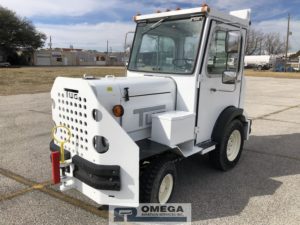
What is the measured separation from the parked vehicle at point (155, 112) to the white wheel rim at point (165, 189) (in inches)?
0.5

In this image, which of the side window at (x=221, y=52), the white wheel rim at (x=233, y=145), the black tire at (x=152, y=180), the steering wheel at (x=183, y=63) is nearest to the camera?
the black tire at (x=152, y=180)

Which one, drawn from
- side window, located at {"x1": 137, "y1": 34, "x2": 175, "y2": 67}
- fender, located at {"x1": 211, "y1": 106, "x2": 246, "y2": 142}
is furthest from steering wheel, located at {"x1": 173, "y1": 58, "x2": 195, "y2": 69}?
fender, located at {"x1": 211, "y1": 106, "x2": 246, "y2": 142}

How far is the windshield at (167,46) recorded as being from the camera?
4.23 meters

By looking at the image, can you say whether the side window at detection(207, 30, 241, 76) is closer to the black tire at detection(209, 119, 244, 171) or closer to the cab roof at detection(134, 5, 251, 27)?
the cab roof at detection(134, 5, 251, 27)

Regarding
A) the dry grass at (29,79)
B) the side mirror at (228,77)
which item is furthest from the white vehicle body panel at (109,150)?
the dry grass at (29,79)

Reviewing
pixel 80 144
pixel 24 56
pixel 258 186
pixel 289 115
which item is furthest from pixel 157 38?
pixel 24 56

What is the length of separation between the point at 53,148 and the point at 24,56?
6789 centimetres

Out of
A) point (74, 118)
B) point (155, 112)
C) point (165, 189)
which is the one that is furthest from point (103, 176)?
point (155, 112)

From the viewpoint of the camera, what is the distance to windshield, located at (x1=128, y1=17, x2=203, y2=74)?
423 centimetres

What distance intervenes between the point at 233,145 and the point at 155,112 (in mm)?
2052

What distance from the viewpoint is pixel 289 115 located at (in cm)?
1066

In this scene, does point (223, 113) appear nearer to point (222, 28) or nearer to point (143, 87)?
point (222, 28)

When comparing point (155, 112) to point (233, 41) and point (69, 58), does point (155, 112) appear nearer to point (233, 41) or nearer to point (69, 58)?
point (233, 41)

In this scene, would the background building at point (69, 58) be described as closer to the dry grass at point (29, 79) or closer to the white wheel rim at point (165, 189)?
the dry grass at point (29, 79)
